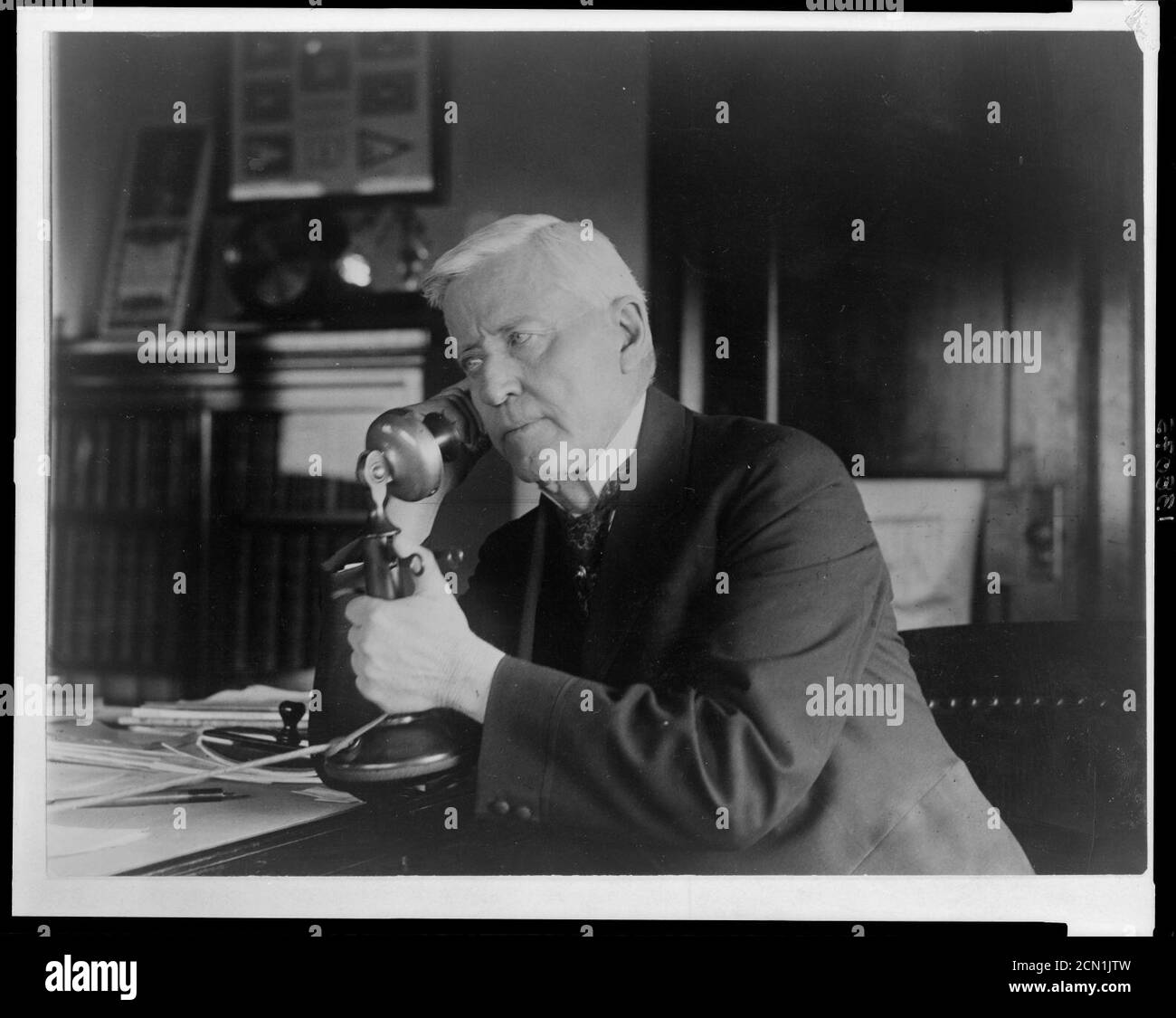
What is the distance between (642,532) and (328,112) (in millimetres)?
877

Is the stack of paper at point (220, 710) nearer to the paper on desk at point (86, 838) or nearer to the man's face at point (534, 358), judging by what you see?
the paper on desk at point (86, 838)

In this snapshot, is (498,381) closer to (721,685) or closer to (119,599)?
(721,685)

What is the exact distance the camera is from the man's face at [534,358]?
159 centimetres

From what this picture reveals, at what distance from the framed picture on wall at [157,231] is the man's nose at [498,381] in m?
0.52

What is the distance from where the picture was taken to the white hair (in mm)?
1596

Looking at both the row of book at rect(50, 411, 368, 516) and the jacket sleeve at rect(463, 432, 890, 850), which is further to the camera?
the row of book at rect(50, 411, 368, 516)

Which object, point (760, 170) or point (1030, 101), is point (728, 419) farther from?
point (1030, 101)

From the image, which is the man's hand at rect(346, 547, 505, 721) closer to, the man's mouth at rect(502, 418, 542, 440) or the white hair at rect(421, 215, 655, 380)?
the man's mouth at rect(502, 418, 542, 440)

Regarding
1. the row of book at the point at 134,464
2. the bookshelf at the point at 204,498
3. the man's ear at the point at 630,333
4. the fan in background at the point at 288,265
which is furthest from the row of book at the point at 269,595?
the man's ear at the point at 630,333

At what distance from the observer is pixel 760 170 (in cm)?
164

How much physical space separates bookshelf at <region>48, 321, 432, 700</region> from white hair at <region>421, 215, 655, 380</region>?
101mm

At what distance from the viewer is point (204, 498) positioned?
5.37 ft

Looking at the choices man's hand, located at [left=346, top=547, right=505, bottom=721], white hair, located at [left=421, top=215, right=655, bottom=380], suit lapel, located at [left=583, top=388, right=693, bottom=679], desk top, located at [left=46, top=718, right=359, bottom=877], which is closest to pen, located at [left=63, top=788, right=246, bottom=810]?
desk top, located at [left=46, top=718, right=359, bottom=877]

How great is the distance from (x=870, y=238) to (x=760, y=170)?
8.4 inches
